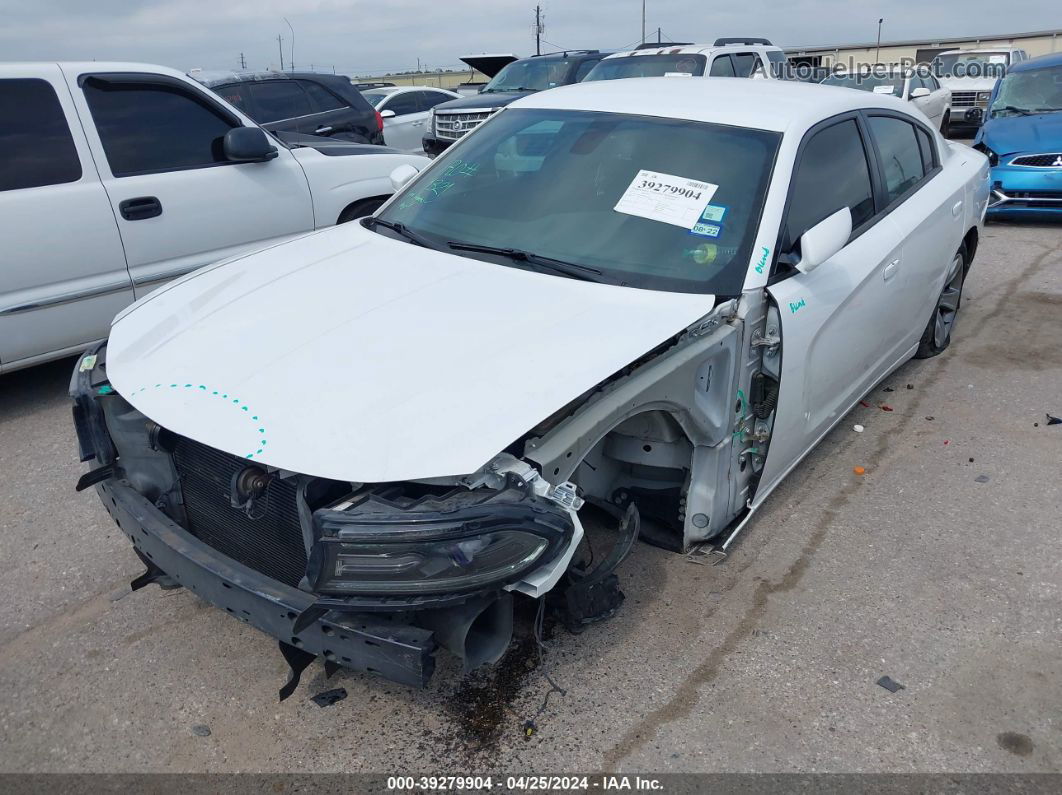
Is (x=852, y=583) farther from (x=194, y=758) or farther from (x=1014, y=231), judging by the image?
(x=1014, y=231)

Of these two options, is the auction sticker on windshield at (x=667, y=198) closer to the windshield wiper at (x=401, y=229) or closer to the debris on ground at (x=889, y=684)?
the windshield wiper at (x=401, y=229)

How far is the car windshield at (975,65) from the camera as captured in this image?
18156 mm

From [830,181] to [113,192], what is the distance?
382 cm

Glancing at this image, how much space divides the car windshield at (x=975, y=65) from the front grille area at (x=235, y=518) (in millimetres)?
19990

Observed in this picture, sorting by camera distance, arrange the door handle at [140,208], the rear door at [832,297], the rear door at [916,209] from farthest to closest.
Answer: the door handle at [140,208]
the rear door at [916,209]
the rear door at [832,297]

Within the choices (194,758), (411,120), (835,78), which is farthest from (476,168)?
(835,78)

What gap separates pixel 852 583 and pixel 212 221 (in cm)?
416

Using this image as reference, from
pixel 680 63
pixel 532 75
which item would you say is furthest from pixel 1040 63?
pixel 532 75

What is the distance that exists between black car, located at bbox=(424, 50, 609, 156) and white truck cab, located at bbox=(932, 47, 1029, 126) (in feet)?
27.5

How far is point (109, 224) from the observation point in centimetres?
476

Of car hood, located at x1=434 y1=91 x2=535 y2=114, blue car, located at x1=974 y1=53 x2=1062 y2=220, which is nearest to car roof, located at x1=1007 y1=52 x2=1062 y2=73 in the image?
blue car, located at x1=974 y1=53 x2=1062 y2=220

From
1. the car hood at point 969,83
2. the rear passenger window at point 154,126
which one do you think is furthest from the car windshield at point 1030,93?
the rear passenger window at point 154,126

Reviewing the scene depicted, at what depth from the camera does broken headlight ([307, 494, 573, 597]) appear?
203 cm

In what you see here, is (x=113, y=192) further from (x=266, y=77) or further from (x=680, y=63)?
(x=680, y=63)
